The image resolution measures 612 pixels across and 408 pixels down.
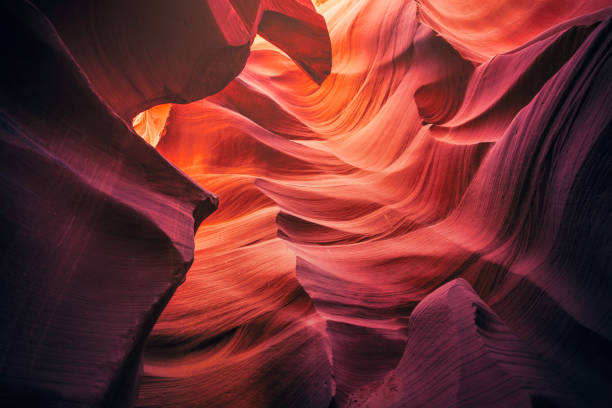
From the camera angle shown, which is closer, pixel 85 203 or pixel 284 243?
pixel 85 203

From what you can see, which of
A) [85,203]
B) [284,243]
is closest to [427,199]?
[284,243]

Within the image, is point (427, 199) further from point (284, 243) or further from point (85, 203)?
point (85, 203)

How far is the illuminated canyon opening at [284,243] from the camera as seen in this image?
3.74ft

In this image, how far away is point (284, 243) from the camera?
7.52ft

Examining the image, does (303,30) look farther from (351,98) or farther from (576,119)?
(576,119)

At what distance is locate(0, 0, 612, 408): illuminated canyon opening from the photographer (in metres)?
1.14

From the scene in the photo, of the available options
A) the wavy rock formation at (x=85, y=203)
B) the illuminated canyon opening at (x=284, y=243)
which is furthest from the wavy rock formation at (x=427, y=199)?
the wavy rock formation at (x=85, y=203)

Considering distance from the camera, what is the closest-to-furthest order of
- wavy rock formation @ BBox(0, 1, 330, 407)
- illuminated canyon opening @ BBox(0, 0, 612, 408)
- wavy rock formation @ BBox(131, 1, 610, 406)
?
wavy rock formation @ BBox(0, 1, 330, 407) → illuminated canyon opening @ BBox(0, 0, 612, 408) → wavy rock formation @ BBox(131, 1, 610, 406)

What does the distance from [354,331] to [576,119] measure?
4.37 ft

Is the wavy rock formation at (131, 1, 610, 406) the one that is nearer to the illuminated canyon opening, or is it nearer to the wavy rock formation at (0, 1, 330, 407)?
the illuminated canyon opening

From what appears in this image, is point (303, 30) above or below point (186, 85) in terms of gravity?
above

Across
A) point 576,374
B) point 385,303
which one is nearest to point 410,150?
point 385,303

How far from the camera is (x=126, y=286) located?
127 cm

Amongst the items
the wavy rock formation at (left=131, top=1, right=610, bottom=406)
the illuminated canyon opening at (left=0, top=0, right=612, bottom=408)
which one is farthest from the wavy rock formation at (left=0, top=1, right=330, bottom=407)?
the wavy rock formation at (left=131, top=1, right=610, bottom=406)
